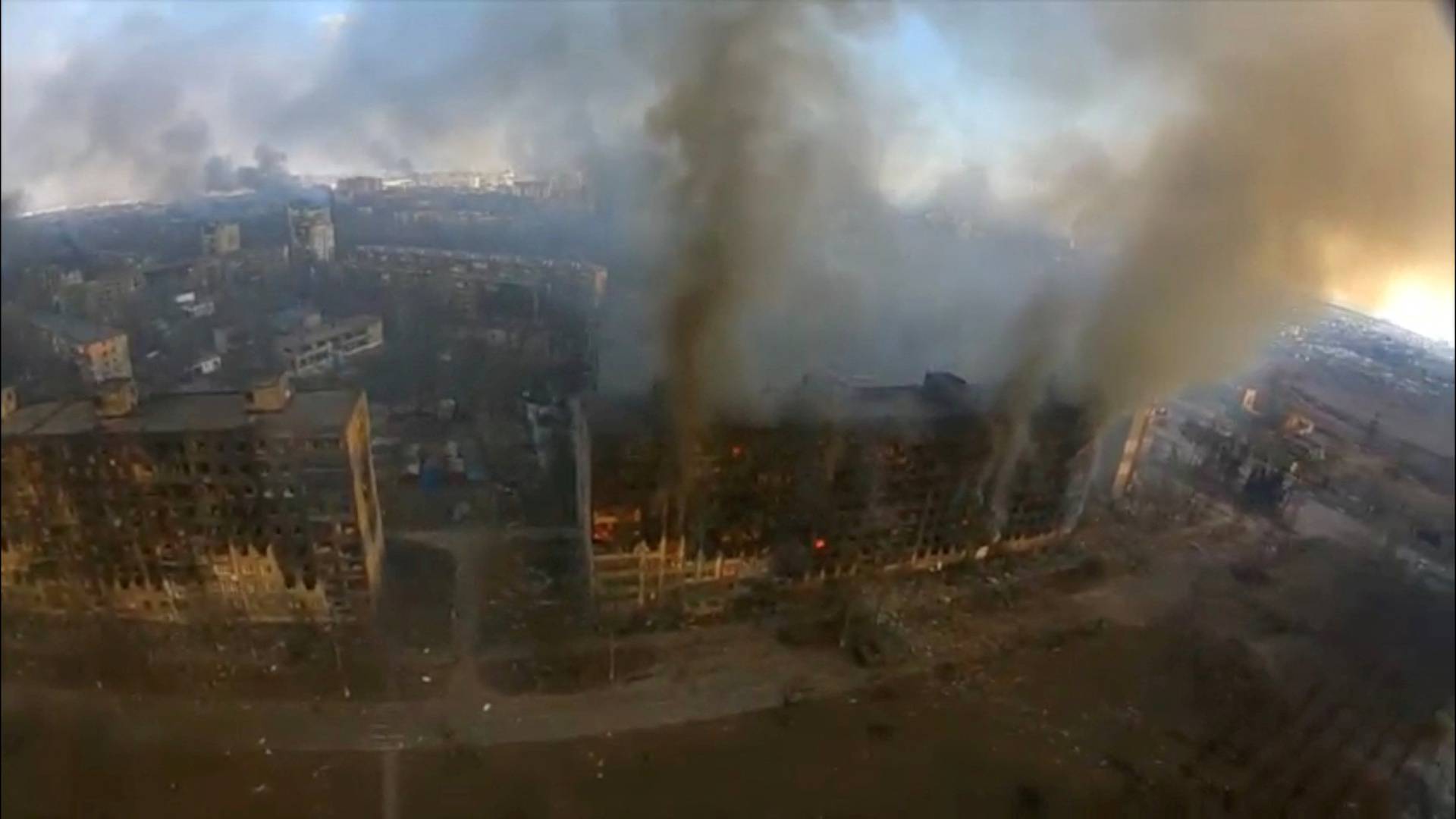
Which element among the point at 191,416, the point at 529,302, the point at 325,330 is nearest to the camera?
the point at 191,416

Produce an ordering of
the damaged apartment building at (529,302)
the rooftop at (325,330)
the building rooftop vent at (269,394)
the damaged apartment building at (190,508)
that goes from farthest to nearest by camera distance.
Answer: the damaged apartment building at (529,302) < the rooftop at (325,330) < the building rooftop vent at (269,394) < the damaged apartment building at (190,508)

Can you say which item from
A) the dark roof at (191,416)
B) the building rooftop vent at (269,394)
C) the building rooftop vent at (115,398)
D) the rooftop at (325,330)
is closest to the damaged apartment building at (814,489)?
the rooftop at (325,330)

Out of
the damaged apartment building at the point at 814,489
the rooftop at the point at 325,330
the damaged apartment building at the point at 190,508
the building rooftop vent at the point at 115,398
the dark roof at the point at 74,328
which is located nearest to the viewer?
the damaged apartment building at the point at 190,508

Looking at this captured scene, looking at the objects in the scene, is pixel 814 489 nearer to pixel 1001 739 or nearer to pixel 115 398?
pixel 1001 739

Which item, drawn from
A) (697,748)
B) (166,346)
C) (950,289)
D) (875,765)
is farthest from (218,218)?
(950,289)

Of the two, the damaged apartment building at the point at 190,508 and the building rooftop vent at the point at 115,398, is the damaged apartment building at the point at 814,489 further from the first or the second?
the building rooftop vent at the point at 115,398

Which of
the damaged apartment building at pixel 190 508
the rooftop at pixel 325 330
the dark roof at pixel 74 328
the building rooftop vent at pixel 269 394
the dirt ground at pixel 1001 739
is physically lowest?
the dirt ground at pixel 1001 739

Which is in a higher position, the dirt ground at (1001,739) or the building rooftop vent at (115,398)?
the building rooftop vent at (115,398)

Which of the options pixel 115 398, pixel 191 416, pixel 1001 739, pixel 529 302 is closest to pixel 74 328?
pixel 115 398
